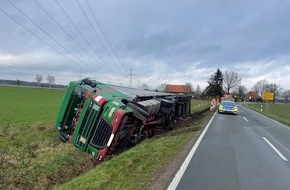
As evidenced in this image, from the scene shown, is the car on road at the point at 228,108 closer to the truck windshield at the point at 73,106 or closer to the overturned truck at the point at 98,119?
the overturned truck at the point at 98,119

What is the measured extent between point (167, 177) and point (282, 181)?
2.42 m

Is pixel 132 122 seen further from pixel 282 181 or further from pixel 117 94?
pixel 282 181

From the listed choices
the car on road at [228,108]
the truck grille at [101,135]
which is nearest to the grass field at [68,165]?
the truck grille at [101,135]

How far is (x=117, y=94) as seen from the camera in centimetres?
1265

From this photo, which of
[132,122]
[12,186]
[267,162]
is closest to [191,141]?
[132,122]

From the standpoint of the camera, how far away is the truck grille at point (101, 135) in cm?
1015

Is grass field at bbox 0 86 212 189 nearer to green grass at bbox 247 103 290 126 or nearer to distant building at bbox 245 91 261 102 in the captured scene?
green grass at bbox 247 103 290 126

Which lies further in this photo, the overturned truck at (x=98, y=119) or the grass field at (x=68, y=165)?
the overturned truck at (x=98, y=119)

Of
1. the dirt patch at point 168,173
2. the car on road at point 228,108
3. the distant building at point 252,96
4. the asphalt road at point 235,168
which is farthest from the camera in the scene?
the distant building at point 252,96

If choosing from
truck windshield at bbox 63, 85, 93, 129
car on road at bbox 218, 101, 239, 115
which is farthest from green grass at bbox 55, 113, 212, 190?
car on road at bbox 218, 101, 239, 115

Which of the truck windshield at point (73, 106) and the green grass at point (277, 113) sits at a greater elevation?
the truck windshield at point (73, 106)

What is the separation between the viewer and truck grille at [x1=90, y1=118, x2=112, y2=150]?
1015 cm

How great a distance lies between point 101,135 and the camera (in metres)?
10.3

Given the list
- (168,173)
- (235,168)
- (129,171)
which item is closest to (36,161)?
(129,171)
